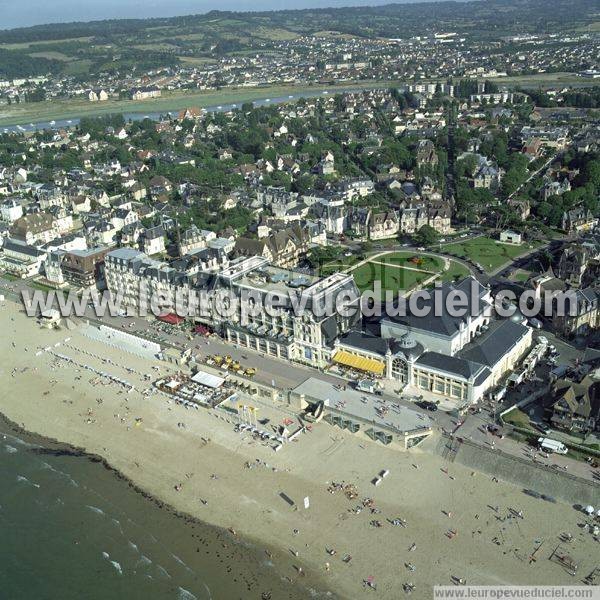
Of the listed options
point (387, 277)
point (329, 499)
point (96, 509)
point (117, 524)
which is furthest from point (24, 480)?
point (387, 277)

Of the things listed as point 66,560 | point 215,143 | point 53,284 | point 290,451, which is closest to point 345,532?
point 290,451

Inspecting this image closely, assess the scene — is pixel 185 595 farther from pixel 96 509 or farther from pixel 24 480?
pixel 24 480

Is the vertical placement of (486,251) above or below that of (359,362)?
below

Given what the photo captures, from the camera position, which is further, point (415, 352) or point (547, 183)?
point (547, 183)

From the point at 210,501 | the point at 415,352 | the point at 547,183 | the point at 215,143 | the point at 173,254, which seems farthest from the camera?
the point at 215,143

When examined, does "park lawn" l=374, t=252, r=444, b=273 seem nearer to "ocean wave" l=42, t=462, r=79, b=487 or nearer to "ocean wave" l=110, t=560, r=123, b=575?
"ocean wave" l=42, t=462, r=79, b=487

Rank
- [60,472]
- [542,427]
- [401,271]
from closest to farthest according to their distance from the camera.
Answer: [542,427] → [60,472] → [401,271]

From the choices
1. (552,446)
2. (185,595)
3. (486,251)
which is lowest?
(185,595)

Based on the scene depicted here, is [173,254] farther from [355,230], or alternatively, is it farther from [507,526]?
[507,526]
